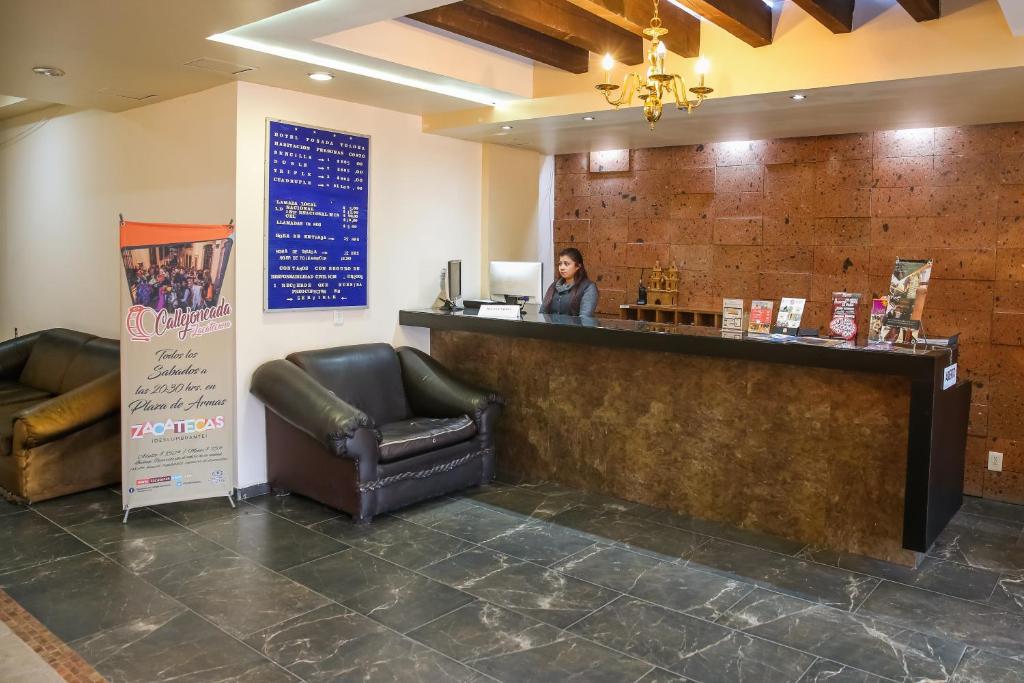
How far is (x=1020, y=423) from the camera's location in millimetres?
5191

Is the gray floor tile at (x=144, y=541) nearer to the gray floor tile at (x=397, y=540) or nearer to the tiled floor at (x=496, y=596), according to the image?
the tiled floor at (x=496, y=596)

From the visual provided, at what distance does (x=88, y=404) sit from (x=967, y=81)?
5306 millimetres

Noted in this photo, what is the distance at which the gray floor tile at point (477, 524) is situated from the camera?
4371 mm

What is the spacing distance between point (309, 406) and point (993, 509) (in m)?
4.38

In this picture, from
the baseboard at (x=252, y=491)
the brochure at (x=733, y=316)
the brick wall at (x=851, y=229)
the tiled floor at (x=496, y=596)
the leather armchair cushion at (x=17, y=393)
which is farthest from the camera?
the leather armchair cushion at (x=17, y=393)

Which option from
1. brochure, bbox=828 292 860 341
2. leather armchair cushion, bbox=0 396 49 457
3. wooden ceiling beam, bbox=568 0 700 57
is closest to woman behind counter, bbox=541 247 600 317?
wooden ceiling beam, bbox=568 0 700 57

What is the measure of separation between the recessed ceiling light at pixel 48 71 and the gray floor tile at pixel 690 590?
4.31 meters

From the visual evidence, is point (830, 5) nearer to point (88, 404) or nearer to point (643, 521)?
point (643, 521)

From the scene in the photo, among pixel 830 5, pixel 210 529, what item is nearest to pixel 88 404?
pixel 210 529

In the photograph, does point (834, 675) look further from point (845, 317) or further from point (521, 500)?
point (521, 500)

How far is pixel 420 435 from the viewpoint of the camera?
4719 mm

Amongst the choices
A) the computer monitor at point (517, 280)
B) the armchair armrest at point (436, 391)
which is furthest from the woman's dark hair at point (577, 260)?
the armchair armrest at point (436, 391)

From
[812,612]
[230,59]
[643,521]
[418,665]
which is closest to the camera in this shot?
[418,665]

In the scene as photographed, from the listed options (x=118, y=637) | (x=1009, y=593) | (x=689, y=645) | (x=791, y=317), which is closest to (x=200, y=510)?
(x=118, y=637)
